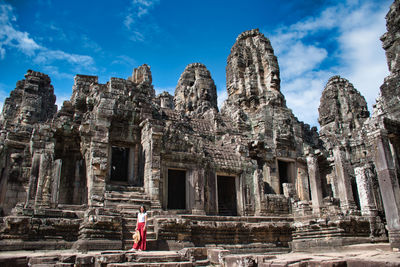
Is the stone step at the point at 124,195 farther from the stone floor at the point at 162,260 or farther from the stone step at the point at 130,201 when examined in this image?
the stone floor at the point at 162,260

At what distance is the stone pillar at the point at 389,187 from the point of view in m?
10.5

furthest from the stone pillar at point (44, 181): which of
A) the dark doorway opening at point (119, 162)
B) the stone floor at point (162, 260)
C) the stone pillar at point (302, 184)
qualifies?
the stone pillar at point (302, 184)

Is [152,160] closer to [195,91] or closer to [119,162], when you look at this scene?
[119,162]

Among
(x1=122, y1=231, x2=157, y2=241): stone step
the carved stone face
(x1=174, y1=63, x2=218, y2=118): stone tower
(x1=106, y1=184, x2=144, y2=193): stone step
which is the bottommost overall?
(x1=122, y1=231, x2=157, y2=241): stone step

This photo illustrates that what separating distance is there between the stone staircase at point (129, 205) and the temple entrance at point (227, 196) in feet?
16.0

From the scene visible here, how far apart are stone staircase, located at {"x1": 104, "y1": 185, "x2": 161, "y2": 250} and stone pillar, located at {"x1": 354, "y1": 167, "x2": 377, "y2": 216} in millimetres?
8323

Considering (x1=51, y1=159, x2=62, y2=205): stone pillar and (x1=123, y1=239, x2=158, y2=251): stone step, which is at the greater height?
(x1=51, y1=159, x2=62, y2=205): stone pillar

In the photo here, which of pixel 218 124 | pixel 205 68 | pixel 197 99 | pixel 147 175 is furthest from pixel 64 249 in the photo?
pixel 205 68

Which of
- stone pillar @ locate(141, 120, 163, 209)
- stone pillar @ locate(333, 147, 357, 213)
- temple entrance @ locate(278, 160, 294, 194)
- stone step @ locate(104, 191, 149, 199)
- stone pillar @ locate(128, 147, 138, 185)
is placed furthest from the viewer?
temple entrance @ locate(278, 160, 294, 194)

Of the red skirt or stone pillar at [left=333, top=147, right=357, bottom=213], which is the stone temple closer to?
stone pillar at [left=333, top=147, right=357, bottom=213]

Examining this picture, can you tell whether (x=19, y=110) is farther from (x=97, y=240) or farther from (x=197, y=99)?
(x=97, y=240)

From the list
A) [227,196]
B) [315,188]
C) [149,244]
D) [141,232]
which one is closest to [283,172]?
[227,196]

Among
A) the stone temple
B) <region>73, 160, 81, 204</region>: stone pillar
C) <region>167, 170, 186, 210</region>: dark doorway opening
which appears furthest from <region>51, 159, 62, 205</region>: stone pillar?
<region>167, 170, 186, 210</region>: dark doorway opening

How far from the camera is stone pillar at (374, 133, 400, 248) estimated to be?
10.5m
